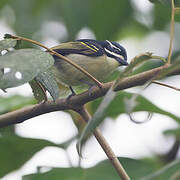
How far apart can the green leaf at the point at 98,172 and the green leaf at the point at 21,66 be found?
2.77 feet

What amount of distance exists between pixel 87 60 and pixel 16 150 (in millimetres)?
1216

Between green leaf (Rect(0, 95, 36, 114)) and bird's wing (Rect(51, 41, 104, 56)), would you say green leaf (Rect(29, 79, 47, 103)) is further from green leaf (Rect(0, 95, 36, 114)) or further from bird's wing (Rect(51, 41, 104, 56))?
bird's wing (Rect(51, 41, 104, 56))

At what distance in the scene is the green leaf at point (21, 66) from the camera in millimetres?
1794

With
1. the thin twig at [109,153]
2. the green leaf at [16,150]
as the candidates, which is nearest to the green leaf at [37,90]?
the thin twig at [109,153]

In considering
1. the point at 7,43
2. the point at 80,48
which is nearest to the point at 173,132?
the point at 80,48

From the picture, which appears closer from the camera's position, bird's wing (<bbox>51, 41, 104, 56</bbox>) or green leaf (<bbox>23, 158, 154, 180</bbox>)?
green leaf (<bbox>23, 158, 154, 180</bbox>)

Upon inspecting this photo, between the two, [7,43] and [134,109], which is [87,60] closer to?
[134,109]

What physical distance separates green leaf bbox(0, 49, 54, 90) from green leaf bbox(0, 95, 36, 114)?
5.41 ft

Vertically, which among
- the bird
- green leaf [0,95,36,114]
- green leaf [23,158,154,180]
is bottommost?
green leaf [0,95,36,114]

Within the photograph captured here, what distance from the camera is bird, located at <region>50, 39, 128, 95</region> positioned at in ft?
11.9

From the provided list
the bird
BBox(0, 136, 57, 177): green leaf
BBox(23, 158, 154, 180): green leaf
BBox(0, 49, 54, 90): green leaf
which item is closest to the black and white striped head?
the bird

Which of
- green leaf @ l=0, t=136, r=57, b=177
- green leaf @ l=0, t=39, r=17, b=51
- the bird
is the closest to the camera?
green leaf @ l=0, t=39, r=17, b=51

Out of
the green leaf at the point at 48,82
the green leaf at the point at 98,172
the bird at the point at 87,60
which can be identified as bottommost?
the green leaf at the point at 98,172

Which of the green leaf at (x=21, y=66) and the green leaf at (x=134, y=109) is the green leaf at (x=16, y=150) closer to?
the green leaf at (x=134, y=109)
